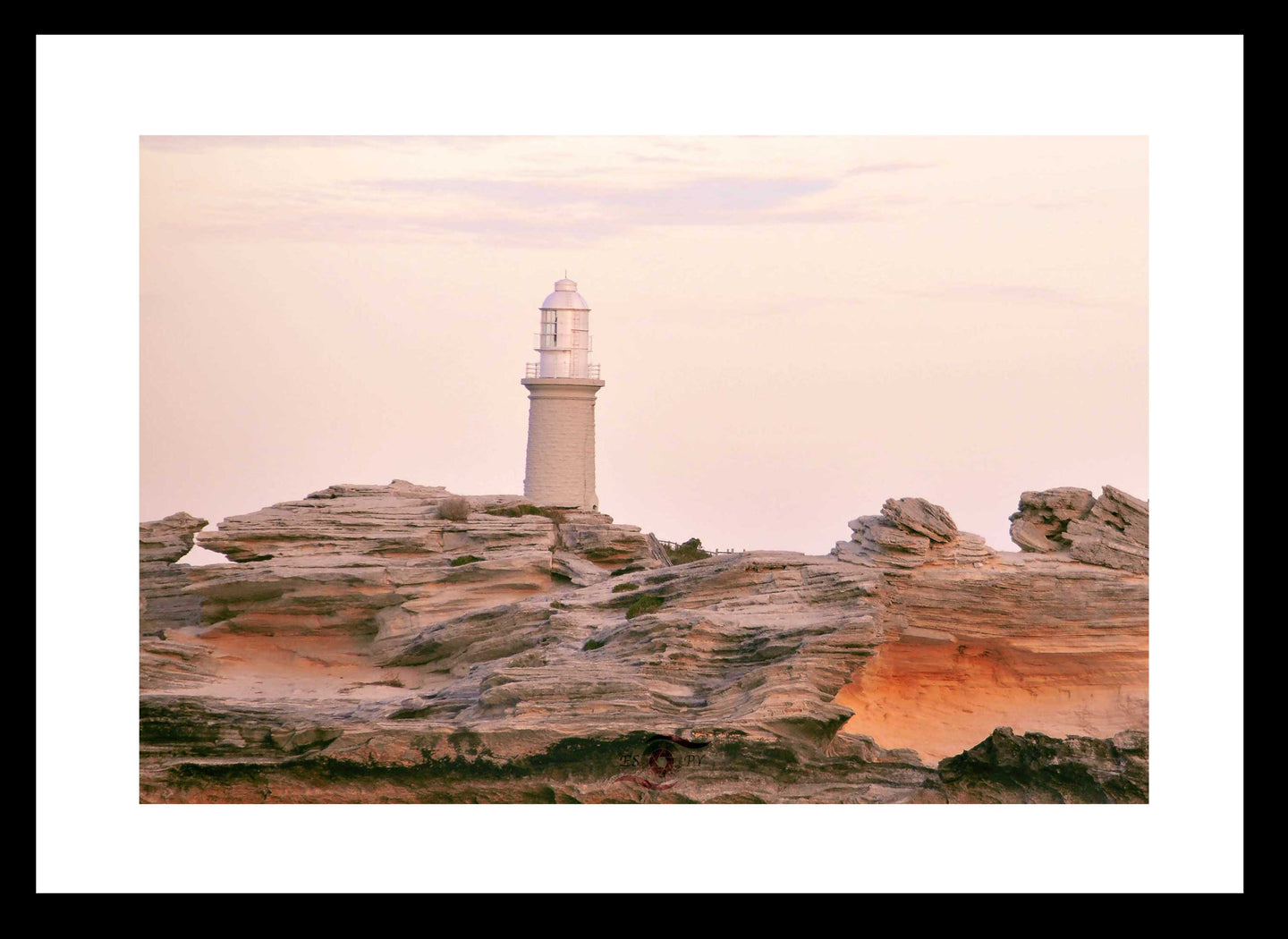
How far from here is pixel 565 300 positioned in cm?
7169

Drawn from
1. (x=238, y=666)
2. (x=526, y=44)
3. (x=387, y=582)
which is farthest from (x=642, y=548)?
(x=526, y=44)

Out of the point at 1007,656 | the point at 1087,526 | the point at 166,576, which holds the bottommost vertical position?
the point at 1007,656

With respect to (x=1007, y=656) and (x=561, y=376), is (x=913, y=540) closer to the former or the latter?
(x=1007, y=656)

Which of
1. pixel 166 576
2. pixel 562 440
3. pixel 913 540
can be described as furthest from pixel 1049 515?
pixel 562 440

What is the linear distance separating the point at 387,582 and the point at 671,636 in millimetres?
8898

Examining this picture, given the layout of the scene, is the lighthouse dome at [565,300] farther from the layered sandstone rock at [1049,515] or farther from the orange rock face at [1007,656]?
the orange rock face at [1007,656]

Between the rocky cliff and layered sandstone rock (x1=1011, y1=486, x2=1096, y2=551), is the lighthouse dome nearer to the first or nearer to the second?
the rocky cliff

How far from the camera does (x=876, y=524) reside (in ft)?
128

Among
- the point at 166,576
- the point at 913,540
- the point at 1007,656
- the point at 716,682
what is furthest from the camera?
the point at 166,576

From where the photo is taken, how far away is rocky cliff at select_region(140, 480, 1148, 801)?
35.5 meters

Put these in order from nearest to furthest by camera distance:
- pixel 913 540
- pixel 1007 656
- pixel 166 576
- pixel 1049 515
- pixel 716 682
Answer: pixel 716 682
pixel 1007 656
pixel 913 540
pixel 1049 515
pixel 166 576

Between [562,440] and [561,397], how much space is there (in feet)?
5.48

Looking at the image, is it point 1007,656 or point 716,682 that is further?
point 1007,656

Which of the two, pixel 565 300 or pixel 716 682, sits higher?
pixel 565 300
